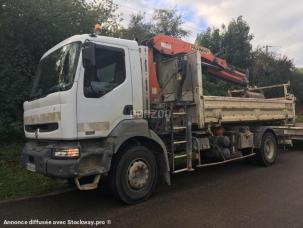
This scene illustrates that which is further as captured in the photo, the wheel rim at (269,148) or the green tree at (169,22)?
the green tree at (169,22)

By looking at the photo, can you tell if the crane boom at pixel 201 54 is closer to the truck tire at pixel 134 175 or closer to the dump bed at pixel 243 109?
the dump bed at pixel 243 109

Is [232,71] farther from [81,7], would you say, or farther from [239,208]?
[81,7]

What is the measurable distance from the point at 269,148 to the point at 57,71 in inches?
243

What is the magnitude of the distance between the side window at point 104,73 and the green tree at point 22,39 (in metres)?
5.59

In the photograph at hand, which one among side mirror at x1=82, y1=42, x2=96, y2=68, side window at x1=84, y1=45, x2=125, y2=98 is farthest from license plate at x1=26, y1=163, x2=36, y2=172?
side mirror at x1=82, y1=42, x2=96, y2=68

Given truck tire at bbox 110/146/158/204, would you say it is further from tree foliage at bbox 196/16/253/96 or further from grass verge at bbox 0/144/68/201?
tree foliage at bbox 196/16/253/96

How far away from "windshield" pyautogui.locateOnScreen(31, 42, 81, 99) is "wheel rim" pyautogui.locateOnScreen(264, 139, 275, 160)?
19.2ft

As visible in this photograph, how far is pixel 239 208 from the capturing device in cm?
545

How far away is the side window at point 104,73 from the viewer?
17.8ft

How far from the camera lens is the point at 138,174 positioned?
231 inches

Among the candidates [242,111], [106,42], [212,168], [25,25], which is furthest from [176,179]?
[25,25]

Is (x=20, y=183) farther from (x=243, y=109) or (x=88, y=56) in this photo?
(x=243, y=109)

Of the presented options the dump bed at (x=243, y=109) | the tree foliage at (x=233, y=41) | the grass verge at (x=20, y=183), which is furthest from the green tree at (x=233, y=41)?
the grass verge at (x=20, y=183)

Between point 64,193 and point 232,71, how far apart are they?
5.60 meters
